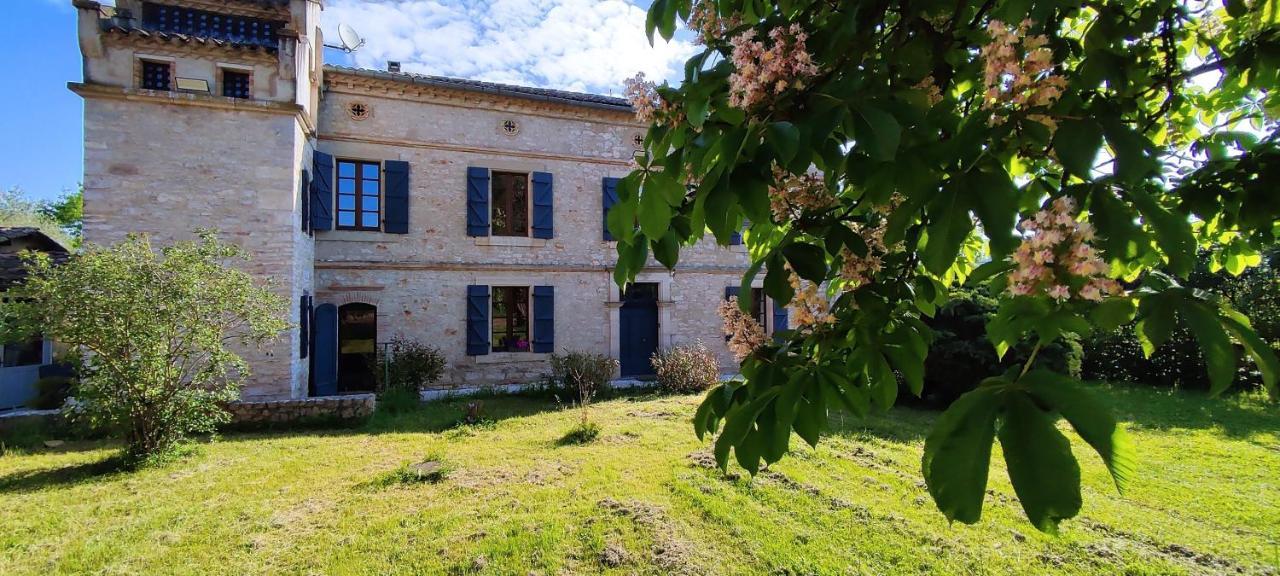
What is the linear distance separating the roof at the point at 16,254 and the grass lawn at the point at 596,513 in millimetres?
4324

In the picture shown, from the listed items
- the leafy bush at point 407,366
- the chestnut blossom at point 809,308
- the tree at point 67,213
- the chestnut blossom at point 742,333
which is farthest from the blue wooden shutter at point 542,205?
the tree at point 67,213

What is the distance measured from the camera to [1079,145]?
108 cm

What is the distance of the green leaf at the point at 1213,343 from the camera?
3.00 ft

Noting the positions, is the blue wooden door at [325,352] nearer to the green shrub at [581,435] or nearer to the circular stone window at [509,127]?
the circular stone window at [509,127]

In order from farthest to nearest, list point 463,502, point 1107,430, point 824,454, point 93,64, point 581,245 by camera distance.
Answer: point 581,245
point 93,64
point 824,454
point 463,502
point 1107,430

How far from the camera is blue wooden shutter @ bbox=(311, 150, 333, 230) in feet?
34.1

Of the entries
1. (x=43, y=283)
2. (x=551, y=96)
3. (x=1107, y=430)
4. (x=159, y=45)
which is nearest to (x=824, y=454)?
(x=1107, y=430)

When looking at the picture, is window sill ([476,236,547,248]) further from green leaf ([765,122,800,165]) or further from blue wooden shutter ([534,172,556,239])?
green leaf ([765,122,800,165])

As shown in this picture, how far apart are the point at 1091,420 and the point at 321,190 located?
11844mm

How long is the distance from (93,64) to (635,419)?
31.2 ft

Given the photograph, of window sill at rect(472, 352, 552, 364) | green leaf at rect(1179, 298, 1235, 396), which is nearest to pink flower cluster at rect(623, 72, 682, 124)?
green leaf at rect(1179, 298, 1235, 396)

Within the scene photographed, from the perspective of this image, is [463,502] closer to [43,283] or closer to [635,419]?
[635,419]

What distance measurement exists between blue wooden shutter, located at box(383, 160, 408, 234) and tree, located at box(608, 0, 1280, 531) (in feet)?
33.6

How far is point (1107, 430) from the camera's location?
30.6 inches
